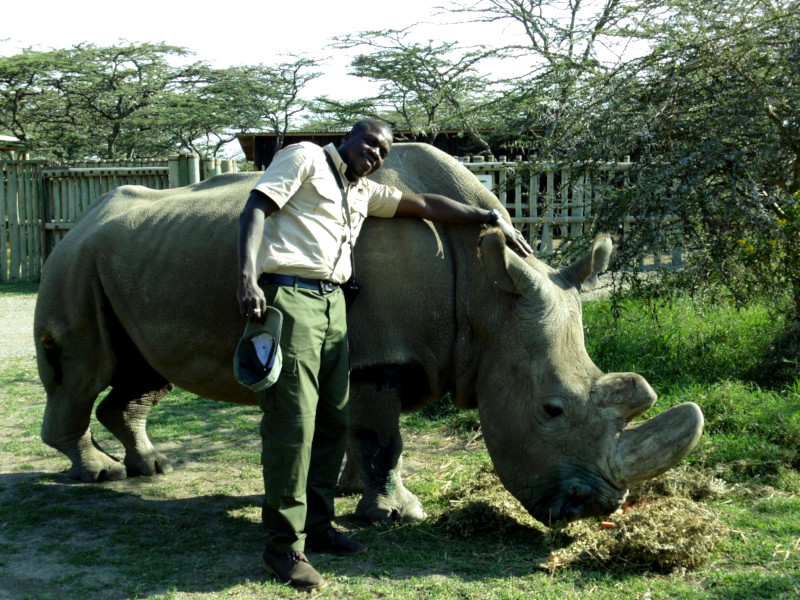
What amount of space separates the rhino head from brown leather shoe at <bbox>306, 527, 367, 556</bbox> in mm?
812

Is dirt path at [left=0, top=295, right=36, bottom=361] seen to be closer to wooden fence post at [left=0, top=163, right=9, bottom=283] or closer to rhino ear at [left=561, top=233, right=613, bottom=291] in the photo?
wooden fence post at [left=0, top=163, right=9, bottom=283]

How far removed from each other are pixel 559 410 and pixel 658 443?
1.58 ft

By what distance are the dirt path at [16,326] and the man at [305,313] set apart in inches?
258

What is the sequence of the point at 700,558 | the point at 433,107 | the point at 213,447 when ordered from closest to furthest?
the point at 700,558, the point at 213,447, the point at 433,107

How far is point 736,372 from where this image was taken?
7004 mm

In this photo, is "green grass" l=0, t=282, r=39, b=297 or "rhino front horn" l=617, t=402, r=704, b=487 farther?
"green grass" l=0, t=282, r=39, b=297

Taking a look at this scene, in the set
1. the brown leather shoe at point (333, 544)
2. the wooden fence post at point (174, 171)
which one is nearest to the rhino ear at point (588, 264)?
the brown leather shoe at point (333, 544)

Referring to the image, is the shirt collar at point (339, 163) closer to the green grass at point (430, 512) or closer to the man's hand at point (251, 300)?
the man's hand at point (251, 300)

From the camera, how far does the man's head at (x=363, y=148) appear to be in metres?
4.33

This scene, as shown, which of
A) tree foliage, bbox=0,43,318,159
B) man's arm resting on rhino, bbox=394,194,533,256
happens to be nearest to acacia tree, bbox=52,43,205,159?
tree foliage, bbox=0,43,318,159

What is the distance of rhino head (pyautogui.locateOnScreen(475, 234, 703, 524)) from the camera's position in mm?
3887

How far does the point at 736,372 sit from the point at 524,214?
7.02 m

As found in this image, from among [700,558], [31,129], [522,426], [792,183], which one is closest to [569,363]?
[522,426]

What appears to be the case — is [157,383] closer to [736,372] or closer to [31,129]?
[736,372]
